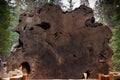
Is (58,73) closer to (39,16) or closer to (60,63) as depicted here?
(60,63)

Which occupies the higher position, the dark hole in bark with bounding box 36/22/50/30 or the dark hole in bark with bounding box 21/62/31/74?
the dark hole in bark with bounding box 36/22/50/30

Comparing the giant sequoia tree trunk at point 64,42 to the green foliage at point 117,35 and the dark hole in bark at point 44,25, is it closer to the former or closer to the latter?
the dark hole in bark at point 44,25

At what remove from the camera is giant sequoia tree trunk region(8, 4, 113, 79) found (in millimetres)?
5469

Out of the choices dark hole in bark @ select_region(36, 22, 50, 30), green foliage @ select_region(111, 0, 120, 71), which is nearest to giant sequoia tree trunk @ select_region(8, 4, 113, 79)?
dark hole in bark @ select_region(36, 22, 50, 30)

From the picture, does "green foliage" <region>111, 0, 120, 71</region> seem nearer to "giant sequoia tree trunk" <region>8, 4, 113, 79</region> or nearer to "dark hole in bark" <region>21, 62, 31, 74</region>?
"giant sequoia tree trunk" <region>8, 4, 113, 79</region>

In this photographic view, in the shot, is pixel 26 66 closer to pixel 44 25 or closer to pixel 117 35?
pixel 44 25

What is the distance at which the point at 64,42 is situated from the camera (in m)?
5.57

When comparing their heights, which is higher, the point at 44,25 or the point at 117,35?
the point at 44,25

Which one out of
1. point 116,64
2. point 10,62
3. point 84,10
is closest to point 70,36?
point 84,10

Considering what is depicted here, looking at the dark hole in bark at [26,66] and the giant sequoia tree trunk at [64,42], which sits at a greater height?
the giant sequoia tree trunk at [64,42]

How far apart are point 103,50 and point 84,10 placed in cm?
86

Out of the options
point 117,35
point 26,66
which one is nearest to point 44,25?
point 26,66

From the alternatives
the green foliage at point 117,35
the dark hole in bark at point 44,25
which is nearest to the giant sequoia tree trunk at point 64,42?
the dark hole in bark at point 44,25

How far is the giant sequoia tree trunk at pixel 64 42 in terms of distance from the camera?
547 cm
